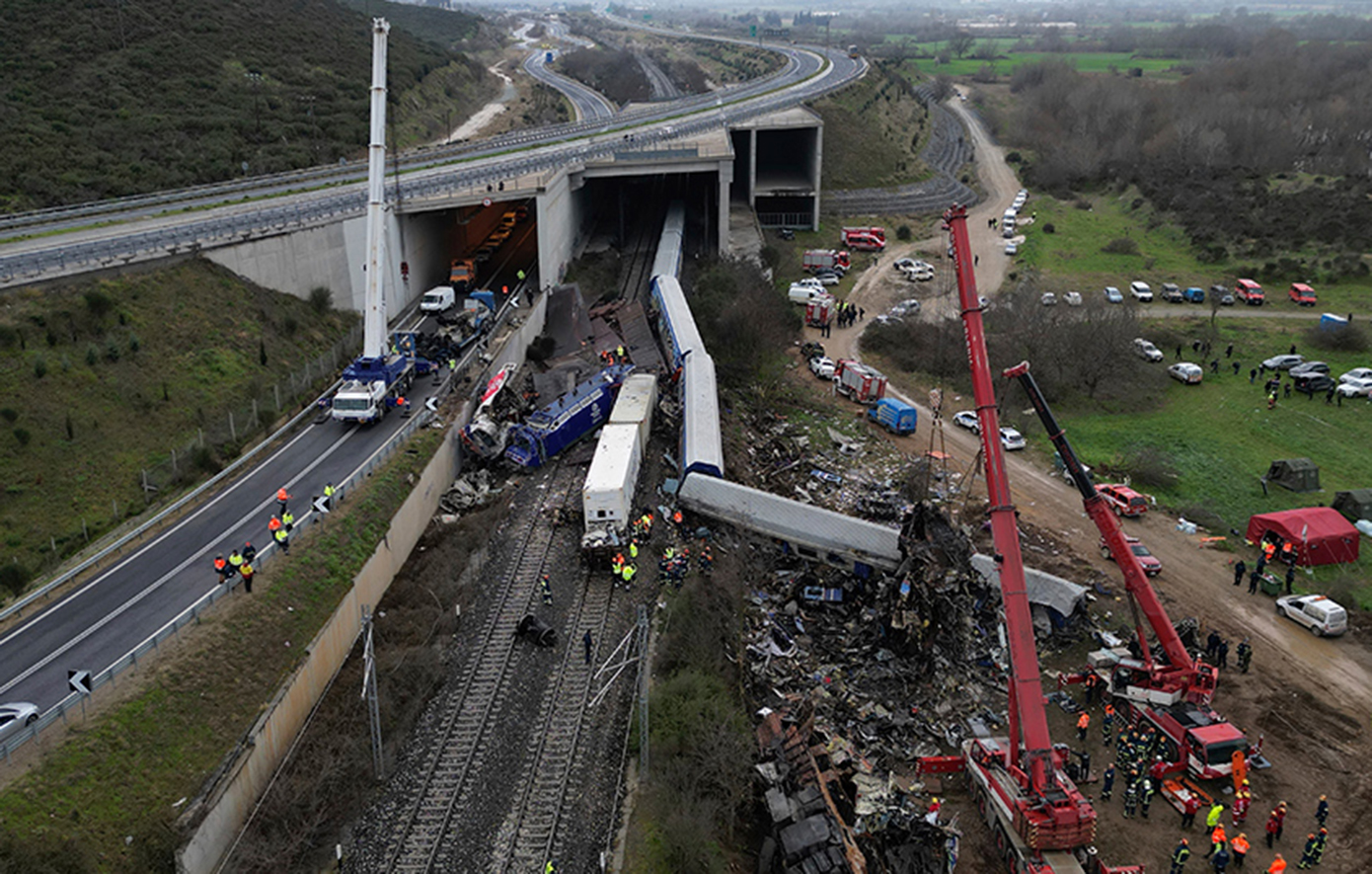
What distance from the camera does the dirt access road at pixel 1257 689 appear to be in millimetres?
22234

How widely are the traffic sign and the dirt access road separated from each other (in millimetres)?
19729

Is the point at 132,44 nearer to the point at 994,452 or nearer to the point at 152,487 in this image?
the point at 152,487

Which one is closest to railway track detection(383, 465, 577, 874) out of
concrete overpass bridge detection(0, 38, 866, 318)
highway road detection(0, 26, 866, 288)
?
concrete overpass bridge detection(0, 38, 866, 318)

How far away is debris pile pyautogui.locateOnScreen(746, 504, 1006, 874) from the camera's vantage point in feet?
69.1

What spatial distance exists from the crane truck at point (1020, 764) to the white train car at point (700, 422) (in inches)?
463

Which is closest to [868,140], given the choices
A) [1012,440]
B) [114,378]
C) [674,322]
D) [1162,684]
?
[674,322]

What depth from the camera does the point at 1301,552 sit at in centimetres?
3266

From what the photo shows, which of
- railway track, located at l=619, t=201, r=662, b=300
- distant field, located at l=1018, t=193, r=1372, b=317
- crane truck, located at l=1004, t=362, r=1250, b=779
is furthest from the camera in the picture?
distant field, located at l=1018, t=193, r=1372, b=317

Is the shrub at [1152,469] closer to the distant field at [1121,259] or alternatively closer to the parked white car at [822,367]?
the parked white car at [822,367]

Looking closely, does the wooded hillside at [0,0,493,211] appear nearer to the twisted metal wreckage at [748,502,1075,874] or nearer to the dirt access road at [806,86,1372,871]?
the twisted metal wreckage at [748,502,1075,874]

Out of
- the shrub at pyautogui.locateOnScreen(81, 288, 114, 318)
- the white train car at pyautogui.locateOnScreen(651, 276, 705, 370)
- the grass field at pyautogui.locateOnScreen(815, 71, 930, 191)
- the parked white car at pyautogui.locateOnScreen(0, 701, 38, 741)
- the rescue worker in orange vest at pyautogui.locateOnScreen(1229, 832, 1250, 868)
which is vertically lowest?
the rescue worker in orange vest at pyautogui.locateOnScreen(1229, 832, 1250, 868)

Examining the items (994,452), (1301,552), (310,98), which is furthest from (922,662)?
(310,98)

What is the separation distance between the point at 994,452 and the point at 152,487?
26008 mm

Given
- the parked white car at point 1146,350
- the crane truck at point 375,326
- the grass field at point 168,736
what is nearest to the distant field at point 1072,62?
the parked white car at point 1146,350
